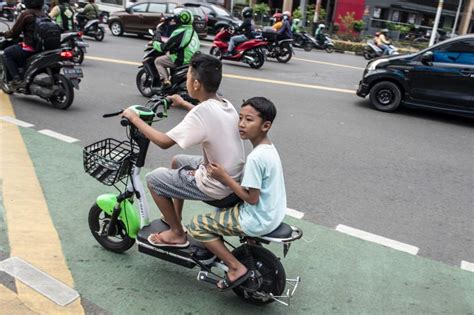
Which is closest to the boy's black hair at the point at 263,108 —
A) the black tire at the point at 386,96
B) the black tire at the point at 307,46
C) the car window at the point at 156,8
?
the black tire at the point at 386,96

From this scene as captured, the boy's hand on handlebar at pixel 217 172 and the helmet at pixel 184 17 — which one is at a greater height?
the helmet at pixel 184 17

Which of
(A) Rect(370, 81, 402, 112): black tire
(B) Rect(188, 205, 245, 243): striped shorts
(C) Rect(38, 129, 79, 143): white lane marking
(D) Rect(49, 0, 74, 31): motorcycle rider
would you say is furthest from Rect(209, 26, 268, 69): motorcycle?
(B) Rect(188, 205, 245, 243): striped shorts

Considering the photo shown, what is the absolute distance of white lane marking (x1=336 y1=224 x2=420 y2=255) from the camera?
405cm

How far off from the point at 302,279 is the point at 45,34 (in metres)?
5.78

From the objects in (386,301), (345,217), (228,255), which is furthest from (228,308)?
(345,217)

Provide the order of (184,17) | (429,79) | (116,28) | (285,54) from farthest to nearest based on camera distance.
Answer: (116,28) → (285,54) → (429,79) → (184,17)

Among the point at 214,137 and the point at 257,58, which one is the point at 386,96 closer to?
the point at 257,58

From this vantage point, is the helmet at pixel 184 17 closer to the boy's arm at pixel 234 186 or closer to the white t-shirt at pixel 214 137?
the white t-shirt at pixel 214 137

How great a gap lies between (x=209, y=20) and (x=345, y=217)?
17.4 m

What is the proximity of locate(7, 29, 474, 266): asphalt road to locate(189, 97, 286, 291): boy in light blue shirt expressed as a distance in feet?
5.55

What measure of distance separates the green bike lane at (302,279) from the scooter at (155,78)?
4444mm

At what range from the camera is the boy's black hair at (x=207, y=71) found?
289 centimetres

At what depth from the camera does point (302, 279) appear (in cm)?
344

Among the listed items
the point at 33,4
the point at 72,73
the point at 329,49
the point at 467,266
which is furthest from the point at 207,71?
the point at 329,49
